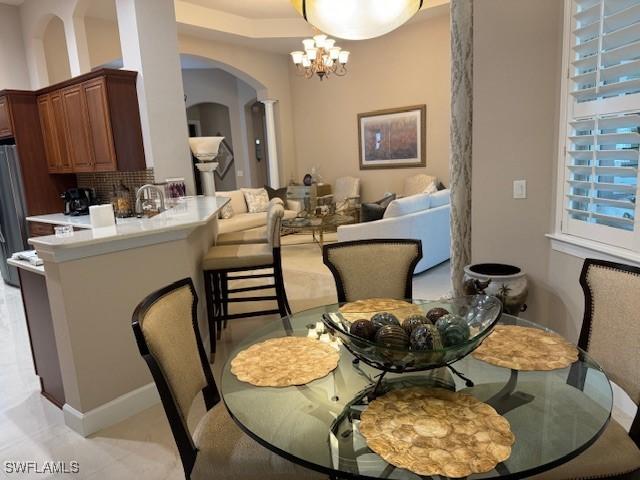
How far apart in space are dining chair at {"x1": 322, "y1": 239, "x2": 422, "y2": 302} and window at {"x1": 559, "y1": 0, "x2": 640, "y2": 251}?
974 mm

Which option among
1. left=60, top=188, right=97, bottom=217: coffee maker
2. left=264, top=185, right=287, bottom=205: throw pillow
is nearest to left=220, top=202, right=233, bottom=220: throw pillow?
left=264, top=185, right=287, bottom=205: throw pillow

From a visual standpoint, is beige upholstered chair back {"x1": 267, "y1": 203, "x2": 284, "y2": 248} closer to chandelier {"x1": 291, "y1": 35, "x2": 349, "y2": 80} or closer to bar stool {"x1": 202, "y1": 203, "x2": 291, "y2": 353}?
bar stool {"x1": 202, "y1": 203, "x2": 291, "y2": 353}

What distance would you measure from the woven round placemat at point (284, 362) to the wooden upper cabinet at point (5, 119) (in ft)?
17.0

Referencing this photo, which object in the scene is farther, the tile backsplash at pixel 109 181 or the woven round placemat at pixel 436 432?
the tile backsplash at pixel 109 181

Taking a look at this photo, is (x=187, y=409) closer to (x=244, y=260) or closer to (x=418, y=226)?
(x=244, y=260)

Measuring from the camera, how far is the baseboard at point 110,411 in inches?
93.4

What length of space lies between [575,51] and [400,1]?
1.30 m

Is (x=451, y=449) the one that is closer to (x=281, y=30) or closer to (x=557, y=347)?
(x=557, y=347)

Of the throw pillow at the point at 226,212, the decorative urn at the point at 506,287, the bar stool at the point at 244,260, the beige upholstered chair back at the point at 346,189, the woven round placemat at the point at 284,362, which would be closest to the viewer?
the woven round placemat at the point at 284,362

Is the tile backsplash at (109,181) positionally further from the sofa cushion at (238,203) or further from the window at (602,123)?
the window at (602,123)

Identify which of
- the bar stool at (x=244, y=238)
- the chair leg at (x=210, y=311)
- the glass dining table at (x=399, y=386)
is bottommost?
the chair leg at (x=210, y=311)

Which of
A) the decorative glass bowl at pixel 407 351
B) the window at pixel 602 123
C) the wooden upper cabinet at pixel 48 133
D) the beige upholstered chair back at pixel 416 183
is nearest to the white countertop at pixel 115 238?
the decorative glass bowl at pixel 407 351

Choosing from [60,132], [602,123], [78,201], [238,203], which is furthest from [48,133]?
[602,123]

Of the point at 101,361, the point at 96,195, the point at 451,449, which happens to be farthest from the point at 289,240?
the point at 451,449
